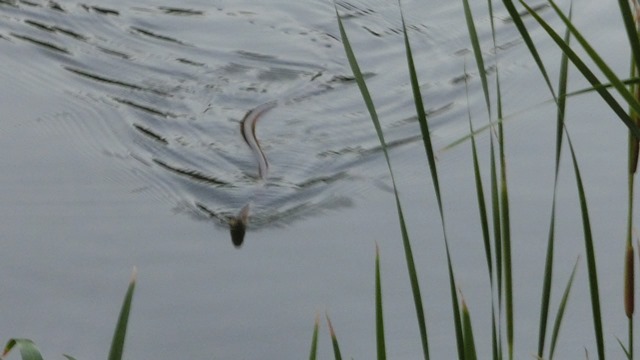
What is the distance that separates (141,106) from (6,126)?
634 mm

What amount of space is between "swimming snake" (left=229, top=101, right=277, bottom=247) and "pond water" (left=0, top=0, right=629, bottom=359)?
2cm

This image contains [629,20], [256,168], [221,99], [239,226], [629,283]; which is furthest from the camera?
[221,99]

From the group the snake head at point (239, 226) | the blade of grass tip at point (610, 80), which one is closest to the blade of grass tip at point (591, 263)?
the blade of grass tip at point (610, 80)

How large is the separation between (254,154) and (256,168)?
3.2 inches

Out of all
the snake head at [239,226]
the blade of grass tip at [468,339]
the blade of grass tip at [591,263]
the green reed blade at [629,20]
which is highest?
the snake head at [239,226]

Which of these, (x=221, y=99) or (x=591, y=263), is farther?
(x=221, y=99)

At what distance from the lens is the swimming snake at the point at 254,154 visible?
257cm

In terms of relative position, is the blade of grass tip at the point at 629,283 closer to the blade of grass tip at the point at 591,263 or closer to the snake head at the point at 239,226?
the blade of grass tip at the point at 591,263

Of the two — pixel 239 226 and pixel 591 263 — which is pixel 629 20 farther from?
pixel 239 226

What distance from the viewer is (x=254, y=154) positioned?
3307mm

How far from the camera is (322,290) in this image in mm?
2217

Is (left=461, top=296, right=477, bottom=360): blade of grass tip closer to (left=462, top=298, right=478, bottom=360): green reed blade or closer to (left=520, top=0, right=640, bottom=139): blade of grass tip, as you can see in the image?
(left=462, top=298, right=478, bottom=360): green reed blade

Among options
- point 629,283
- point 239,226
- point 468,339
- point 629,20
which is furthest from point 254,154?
point 629,20

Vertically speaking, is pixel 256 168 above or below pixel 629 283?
above
